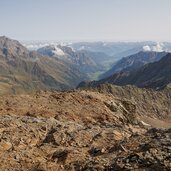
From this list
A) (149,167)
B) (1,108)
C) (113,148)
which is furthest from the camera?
(1,108)

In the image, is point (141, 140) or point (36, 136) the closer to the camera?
point (141, 140)

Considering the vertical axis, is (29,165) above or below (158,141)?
below

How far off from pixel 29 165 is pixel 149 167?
7414mm

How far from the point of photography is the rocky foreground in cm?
1989

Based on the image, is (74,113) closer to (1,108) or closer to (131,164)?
(1,108)

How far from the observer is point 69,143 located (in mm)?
26812

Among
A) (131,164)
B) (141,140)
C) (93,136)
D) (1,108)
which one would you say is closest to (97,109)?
(1,108)

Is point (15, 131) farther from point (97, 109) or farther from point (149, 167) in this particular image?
point (97, 109)

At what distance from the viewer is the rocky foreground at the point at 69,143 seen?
19891 millimetres

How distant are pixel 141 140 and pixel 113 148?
2.06 m

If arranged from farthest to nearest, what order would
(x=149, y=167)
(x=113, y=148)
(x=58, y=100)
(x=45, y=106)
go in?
(x=58, y=100) < (x=45, y=106) < (x=113, y=148) < (x=149, y=167)

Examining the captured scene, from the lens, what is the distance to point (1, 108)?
38.6 metres

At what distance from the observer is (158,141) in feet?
71.6

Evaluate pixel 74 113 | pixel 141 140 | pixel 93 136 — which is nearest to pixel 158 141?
pixel 141 140
